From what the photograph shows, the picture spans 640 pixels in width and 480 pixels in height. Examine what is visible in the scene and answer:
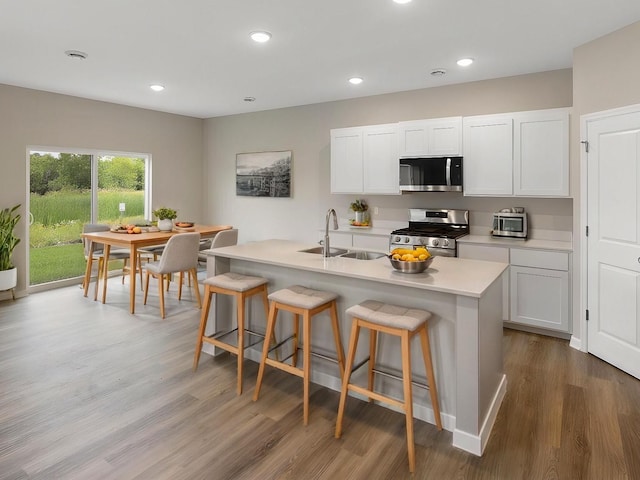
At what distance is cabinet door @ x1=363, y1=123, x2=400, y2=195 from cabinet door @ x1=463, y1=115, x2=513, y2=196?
2.66 ft

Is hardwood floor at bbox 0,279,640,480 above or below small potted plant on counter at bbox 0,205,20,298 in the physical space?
below

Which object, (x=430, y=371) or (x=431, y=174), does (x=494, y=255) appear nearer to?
(x=431, y=174)

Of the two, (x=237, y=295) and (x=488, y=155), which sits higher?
(x=488, y=155)

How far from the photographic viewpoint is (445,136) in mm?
4512

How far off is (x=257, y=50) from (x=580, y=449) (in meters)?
3.73

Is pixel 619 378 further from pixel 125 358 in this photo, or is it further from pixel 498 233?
pixel 125 358


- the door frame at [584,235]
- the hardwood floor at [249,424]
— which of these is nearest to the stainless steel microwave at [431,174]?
the door frame at [584,235]

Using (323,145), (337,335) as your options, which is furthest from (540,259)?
(323,145)

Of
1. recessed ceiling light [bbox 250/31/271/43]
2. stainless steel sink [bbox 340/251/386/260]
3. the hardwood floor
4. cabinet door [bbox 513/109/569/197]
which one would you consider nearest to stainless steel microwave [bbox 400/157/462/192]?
cabinet door [bbox 513/109/569/197]

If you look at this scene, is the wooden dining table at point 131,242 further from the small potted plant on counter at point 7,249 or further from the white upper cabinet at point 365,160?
the white upper cabinet at point 365,160

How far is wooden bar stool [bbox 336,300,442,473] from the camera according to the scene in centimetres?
216

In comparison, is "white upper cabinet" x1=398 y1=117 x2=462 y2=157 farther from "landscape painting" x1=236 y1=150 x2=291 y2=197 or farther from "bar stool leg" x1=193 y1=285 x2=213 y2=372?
"bar stool leg" x1=193 y1=285 x2=213 y2=372

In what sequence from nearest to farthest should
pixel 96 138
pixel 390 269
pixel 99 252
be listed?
pixel 390 269 → pixel 99 252 → pixel 96 138

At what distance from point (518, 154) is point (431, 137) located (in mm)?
922
